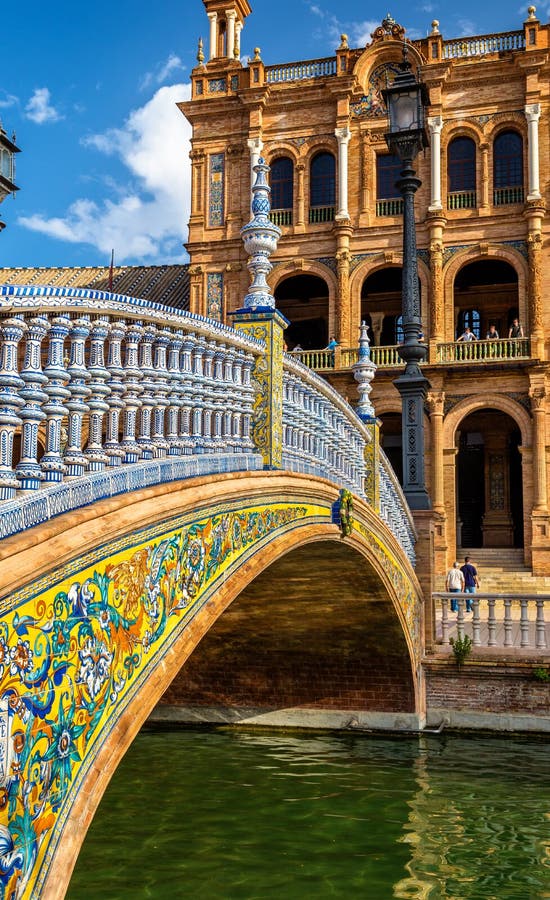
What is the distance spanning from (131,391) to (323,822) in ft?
19.9

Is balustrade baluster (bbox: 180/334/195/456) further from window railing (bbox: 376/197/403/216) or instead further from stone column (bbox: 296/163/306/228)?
stone column (bbox: 296/163/306/228)

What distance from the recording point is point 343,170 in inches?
1086

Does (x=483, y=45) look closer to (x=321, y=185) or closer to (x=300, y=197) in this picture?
(x=321, y=185)

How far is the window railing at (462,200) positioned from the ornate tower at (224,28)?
934cm

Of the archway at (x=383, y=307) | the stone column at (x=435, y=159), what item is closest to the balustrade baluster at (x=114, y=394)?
the stone column at (x=435, y=159)

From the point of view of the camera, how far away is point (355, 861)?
7.84 meters

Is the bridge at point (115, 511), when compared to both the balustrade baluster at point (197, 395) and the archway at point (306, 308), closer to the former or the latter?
the balustrade baluster at point (197, 395)

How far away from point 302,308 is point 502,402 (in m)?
8.13

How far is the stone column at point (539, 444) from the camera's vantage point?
24672 mm

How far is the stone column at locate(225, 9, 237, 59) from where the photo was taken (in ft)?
100

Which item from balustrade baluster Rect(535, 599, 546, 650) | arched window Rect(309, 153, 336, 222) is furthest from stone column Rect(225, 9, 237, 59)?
balustrade baluster Rect(535, 599, 546, 650)

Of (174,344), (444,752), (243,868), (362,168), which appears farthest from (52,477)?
(362,168)

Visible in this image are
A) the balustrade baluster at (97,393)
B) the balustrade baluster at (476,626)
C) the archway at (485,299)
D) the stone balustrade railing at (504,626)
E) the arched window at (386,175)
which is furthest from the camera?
the archway at (485,299)

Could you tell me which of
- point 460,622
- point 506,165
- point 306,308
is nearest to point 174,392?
point 460,622
